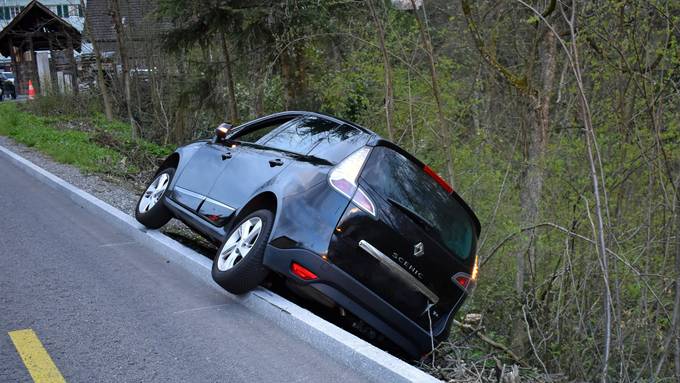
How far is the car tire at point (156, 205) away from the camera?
798 cm

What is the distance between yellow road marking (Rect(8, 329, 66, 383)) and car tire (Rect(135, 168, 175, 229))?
296 centimetres

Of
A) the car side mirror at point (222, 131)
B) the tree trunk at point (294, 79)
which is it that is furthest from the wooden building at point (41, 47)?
the car side mirror at point (222, 131)

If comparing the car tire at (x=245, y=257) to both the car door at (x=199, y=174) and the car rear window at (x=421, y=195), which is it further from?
the car door at (x=199, y=174)

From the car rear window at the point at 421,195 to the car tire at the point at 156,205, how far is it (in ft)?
10.1

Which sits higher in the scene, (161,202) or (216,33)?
(216,33)

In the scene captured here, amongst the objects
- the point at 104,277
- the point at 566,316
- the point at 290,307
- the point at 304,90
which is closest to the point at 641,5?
the point at 566,316

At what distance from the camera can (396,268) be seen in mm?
5453

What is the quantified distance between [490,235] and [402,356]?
5124 millimetres

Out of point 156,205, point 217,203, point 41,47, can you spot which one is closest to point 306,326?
point 217,203

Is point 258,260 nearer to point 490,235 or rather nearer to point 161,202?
point 161,202

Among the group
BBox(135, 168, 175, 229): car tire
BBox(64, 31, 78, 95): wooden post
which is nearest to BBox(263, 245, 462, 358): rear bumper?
BBox(135, 168, 175, 229): car tire

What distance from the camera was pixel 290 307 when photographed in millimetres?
5590

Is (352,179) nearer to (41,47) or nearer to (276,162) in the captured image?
(276,162)

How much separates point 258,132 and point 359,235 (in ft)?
8.52
